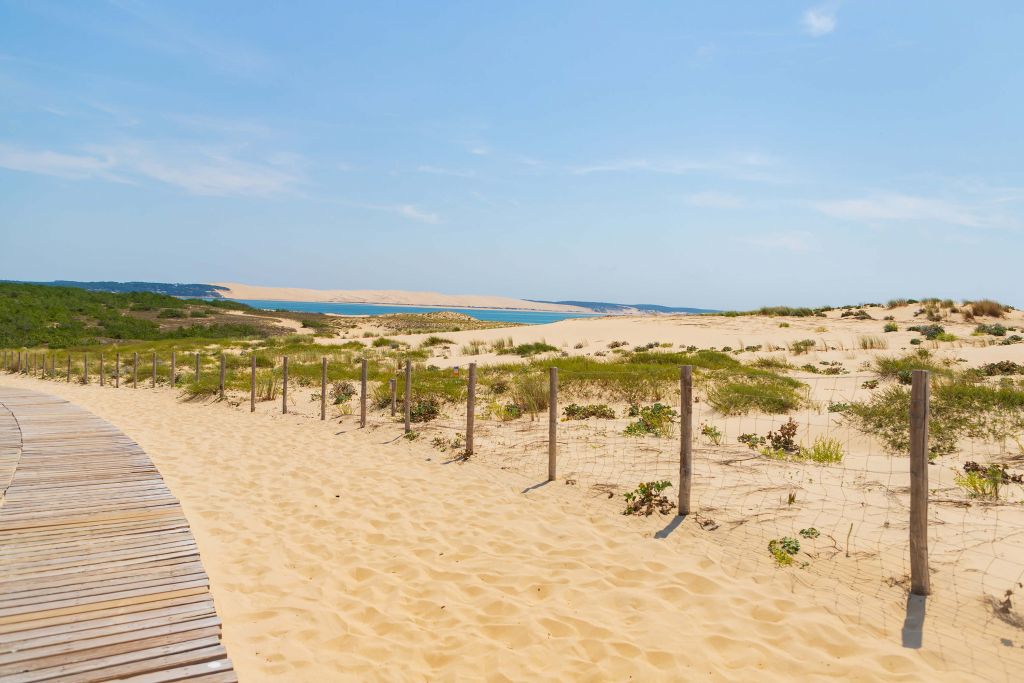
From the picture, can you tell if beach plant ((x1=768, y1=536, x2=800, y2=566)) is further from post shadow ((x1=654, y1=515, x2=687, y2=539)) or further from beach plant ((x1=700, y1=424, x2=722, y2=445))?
beach plant ((x1=700, y1=424, x2=722, y2=445))

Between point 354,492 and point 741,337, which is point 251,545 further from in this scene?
point 741,337

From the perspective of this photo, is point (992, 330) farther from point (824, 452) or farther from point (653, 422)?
A: point (824, 452)

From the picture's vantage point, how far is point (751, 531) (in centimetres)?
618

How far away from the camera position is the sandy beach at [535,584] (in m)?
4.03

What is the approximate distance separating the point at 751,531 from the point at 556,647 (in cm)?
287

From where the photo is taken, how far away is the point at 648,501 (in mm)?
7020

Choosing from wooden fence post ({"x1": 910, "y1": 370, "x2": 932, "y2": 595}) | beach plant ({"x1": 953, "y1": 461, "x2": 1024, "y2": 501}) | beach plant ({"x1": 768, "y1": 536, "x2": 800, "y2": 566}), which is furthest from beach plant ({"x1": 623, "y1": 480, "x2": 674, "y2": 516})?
beach plant ({"x1": 953, "y1": 461, "x2": 1024, "y2": 501})

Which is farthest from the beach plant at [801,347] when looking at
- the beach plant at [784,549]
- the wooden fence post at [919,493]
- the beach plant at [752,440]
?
the wooden fence post at [919,493]

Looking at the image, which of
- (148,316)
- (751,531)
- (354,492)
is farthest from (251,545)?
(148,316)

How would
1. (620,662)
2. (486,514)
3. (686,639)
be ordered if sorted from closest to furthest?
(620,662)
(686,639)
(486,514)

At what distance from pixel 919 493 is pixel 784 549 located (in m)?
1.33

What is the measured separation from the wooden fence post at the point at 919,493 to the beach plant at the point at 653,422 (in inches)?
219

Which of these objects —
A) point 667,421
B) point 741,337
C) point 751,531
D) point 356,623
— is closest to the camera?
point 356,623

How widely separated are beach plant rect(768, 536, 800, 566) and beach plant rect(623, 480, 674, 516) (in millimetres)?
1299
